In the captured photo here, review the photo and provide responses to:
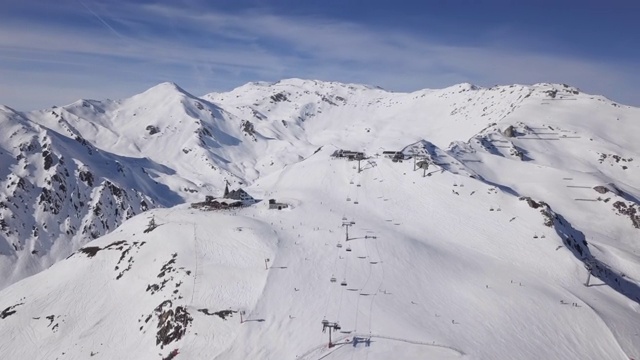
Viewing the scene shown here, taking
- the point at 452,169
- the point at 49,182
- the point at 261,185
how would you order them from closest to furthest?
the point at 452,169 < the point at 261,185 < the point at 49,182

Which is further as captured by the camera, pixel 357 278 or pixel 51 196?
pixel 51 196

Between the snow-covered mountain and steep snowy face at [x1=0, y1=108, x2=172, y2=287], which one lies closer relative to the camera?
the snow-covered mountain

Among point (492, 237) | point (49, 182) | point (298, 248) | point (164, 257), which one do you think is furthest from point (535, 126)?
point (49, 182)

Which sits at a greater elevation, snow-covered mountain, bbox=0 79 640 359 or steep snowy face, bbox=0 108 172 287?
snow-covered mountain, bbox=0 79 640 359

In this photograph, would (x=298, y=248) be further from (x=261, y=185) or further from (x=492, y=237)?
(x=261, y=185)

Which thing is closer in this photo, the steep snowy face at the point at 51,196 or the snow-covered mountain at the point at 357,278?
the snow-covered mountain at the point at 357,278

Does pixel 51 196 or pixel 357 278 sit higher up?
pixel 357 278

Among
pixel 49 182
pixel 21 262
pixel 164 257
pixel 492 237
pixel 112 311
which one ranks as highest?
pixel 492 237

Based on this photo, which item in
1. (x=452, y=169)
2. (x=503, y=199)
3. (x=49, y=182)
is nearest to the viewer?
(x=503, y=199)

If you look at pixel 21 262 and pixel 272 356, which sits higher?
pixel 272 356

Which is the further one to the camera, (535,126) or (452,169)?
(535,126)

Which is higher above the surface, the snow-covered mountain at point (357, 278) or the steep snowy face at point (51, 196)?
the snow-covered mountain at point (357, 278)

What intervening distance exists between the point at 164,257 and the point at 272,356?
29653 mm

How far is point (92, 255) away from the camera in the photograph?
7188 cm
